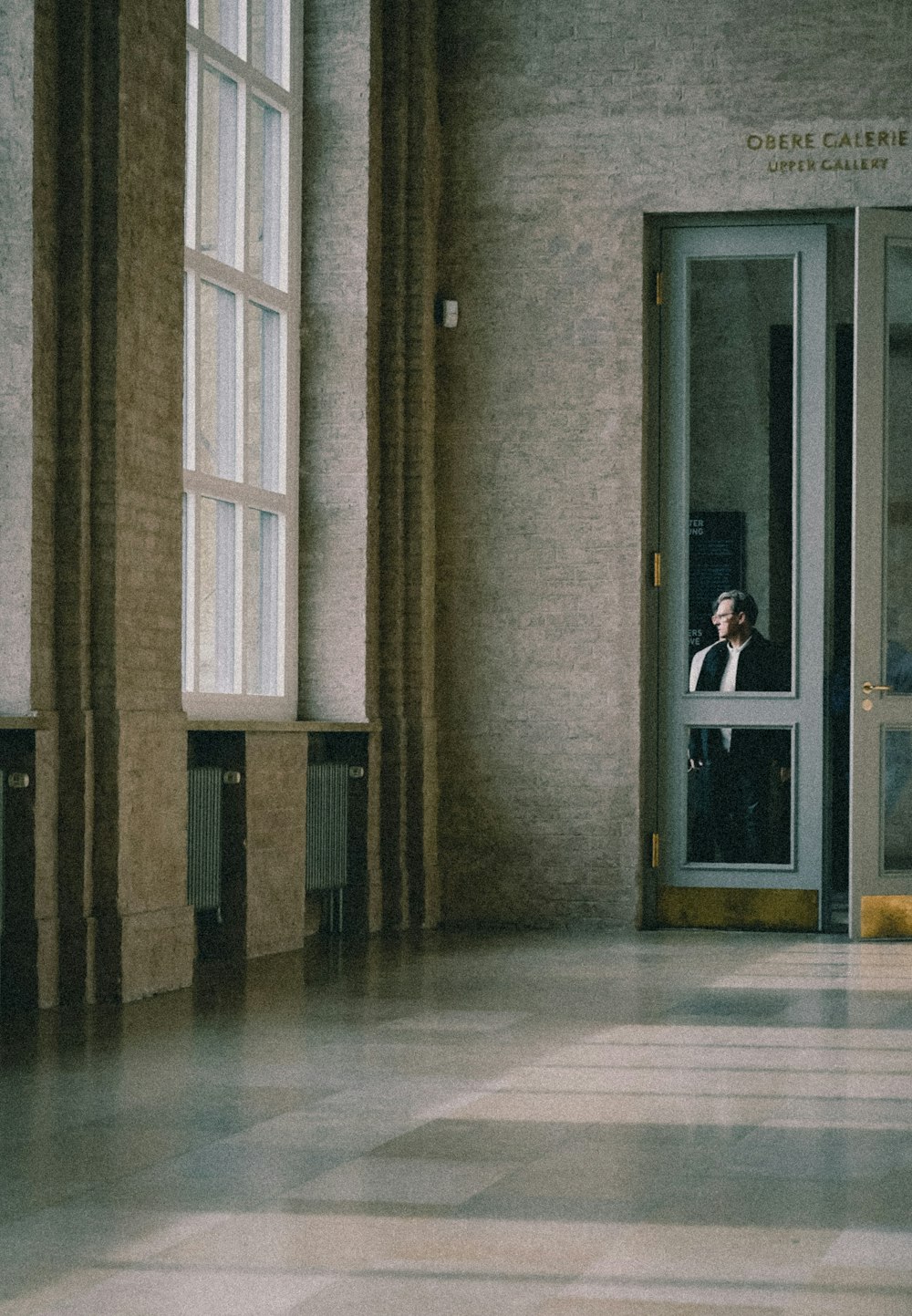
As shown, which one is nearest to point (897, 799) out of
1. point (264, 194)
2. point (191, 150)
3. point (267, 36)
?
point (264, 194)

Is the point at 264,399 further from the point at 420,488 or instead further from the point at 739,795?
the point at 739,795

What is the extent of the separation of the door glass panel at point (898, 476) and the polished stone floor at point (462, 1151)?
210cm

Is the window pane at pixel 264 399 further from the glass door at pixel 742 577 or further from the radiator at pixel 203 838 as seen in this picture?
the glass door at pixel 742 577

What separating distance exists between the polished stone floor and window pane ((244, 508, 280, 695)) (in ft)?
5.99

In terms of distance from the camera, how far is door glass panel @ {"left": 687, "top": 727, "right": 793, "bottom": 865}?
9289 millimetres

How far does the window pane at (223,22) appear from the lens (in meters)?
8.18

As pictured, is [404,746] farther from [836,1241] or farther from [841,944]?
[836,1241]

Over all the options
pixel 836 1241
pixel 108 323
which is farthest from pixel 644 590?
pixel 836 1241

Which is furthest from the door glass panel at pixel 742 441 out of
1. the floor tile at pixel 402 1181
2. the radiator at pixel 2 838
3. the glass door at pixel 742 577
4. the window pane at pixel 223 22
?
the floor tile at pixel 402 1181

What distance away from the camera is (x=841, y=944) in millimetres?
8656

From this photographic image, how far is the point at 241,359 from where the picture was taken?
846 centimetres

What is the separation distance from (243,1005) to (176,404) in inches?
84.0

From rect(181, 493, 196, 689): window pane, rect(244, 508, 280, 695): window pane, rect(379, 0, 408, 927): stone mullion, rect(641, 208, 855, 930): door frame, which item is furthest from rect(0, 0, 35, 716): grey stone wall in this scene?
rect(641, 208, 855, 930): door frame

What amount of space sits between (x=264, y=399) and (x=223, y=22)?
1.58 metres
